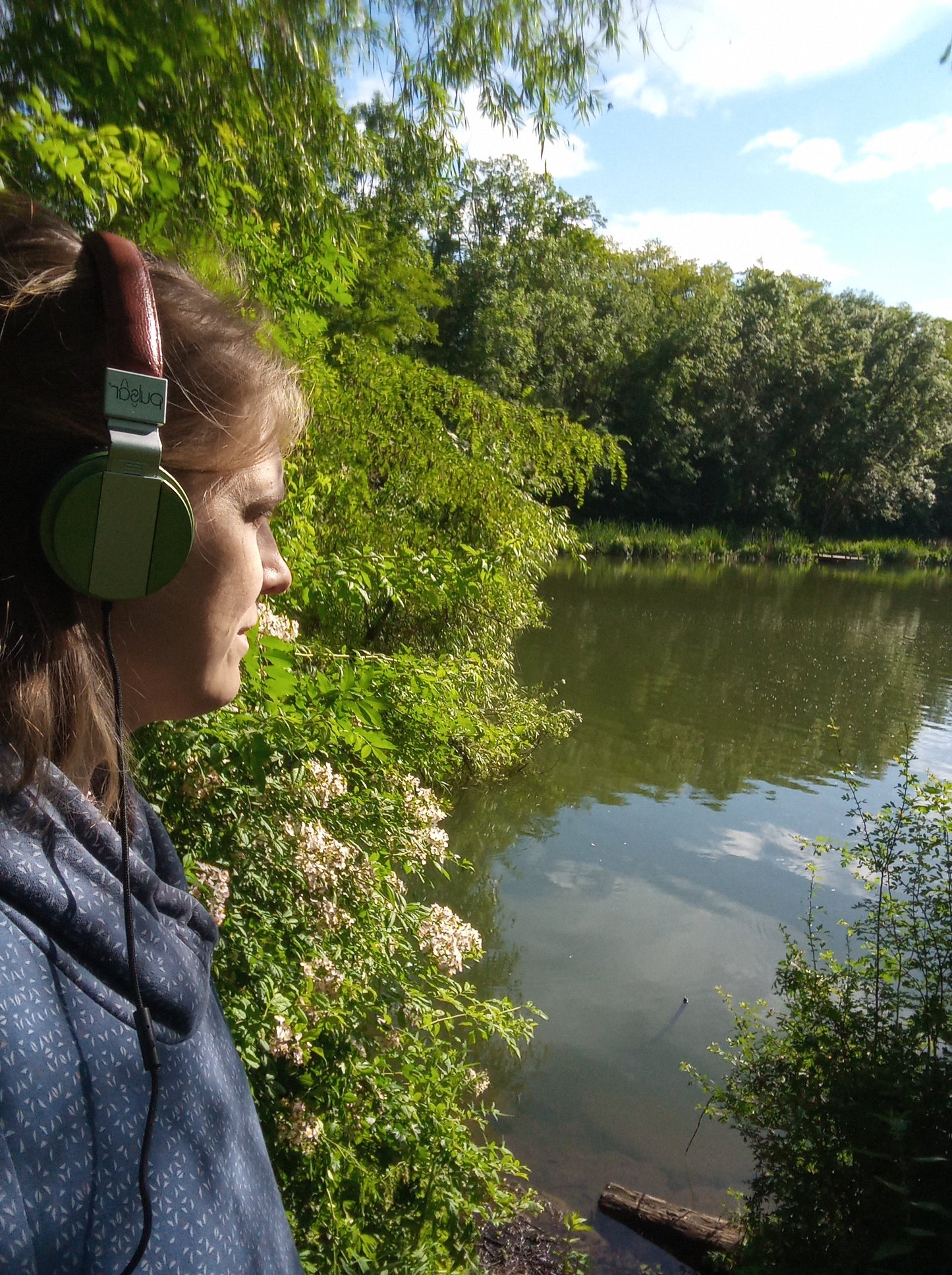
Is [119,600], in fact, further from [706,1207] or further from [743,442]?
[743,442]

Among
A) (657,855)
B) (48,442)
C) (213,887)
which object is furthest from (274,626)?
(657,855)

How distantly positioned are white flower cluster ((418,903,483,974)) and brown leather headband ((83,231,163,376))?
293 centimetres

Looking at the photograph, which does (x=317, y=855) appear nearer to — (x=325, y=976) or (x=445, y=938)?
(x=325, y=976)

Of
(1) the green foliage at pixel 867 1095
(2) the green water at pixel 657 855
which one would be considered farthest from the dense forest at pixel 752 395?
(1) the green foliage at pixel 867 1095

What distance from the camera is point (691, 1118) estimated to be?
477 cm

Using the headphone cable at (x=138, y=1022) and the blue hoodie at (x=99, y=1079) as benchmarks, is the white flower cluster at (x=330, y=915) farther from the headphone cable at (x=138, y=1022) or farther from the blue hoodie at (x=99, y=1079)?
the headphone cable at (x=138, y=1022)

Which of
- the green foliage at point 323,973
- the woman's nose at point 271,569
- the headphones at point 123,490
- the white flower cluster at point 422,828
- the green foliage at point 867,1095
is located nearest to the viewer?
the headphones at point 123,490

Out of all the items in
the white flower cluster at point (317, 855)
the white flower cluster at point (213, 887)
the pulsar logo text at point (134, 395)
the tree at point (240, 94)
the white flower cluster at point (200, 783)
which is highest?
the tree at point (240, 94)

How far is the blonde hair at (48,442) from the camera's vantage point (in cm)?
73

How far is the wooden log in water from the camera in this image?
3.72 m

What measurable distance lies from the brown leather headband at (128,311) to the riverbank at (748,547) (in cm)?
2815

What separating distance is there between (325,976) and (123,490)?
231 cm

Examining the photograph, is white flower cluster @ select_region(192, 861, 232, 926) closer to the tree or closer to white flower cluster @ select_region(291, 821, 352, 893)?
white flower cluster @ select_region(291, 821, 352, 893)

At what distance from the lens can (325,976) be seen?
278 cm
